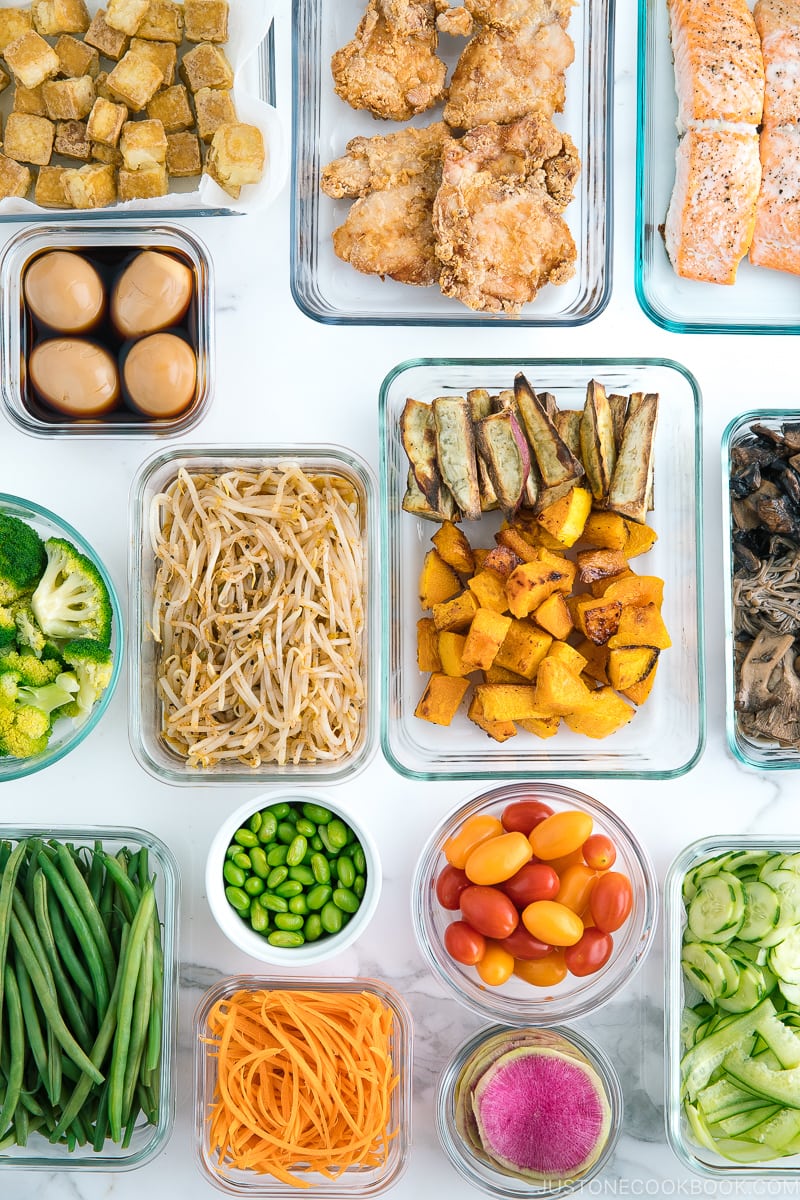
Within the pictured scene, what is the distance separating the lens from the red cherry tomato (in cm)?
185

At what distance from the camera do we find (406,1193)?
80.6 inches

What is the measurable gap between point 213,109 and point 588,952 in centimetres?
189

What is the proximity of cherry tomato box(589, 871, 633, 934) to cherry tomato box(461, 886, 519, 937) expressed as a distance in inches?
6.2

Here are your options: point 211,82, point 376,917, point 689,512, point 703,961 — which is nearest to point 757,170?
point 689,512

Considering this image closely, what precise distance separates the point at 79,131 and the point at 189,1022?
1918mm

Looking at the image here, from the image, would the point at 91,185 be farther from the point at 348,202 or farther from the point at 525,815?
the point at 525,815


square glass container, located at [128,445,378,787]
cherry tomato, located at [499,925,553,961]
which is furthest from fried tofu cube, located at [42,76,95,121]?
cherry tomato, located at [499,925,553,961]

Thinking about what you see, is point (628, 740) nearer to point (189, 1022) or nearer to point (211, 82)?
point (189, 1022)

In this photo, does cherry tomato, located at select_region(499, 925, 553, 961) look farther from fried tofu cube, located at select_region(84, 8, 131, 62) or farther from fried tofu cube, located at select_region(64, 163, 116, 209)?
fried tofu cube, located at select_region(84, 8, 131, 62)

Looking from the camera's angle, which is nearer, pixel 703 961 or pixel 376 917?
pixel 703 961

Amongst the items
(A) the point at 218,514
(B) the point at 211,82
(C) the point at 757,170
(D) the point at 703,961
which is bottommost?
(D) the point at 703,961

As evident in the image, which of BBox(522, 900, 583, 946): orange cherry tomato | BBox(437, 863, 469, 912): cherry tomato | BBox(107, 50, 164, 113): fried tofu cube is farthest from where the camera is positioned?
BBox(107, 50, 164, 113): fried tofu cube

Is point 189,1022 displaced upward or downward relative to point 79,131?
downward

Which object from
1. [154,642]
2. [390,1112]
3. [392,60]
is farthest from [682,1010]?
[392,60]
